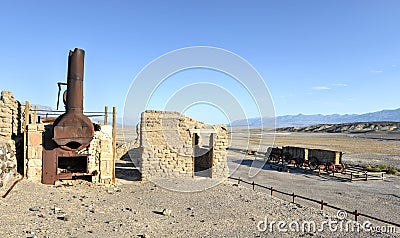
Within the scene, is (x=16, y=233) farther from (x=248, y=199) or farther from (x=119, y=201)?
(x=248, y=199)

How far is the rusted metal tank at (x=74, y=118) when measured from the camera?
472 inches

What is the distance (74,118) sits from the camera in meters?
12.2

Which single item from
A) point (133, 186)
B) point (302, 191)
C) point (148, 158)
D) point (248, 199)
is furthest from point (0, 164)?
point (302, 191)

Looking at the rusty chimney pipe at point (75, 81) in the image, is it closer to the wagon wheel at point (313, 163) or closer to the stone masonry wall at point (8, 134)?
the stone masonry wall at point (8, 134)

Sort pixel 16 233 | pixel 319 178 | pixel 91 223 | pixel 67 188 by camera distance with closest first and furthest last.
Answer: pixel 16 233 < pixel 91 223 < pixel 67 188 < pixel 319 178

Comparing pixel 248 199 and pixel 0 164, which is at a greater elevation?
pixel 0 164

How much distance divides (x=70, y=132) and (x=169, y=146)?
5135 millimetres

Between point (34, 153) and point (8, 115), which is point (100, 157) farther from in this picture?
point (8, 115)

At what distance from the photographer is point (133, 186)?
13750 mm

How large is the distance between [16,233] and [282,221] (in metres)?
7.37

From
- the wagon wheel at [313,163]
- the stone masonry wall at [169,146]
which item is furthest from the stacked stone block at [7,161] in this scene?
the wagon wheel at [313,163]

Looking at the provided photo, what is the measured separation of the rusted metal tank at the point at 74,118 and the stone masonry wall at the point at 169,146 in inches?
134

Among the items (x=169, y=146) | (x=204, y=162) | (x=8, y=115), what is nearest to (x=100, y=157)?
(x=169, y=146)

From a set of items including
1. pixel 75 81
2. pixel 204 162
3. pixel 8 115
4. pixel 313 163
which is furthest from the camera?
pixel 313 163
